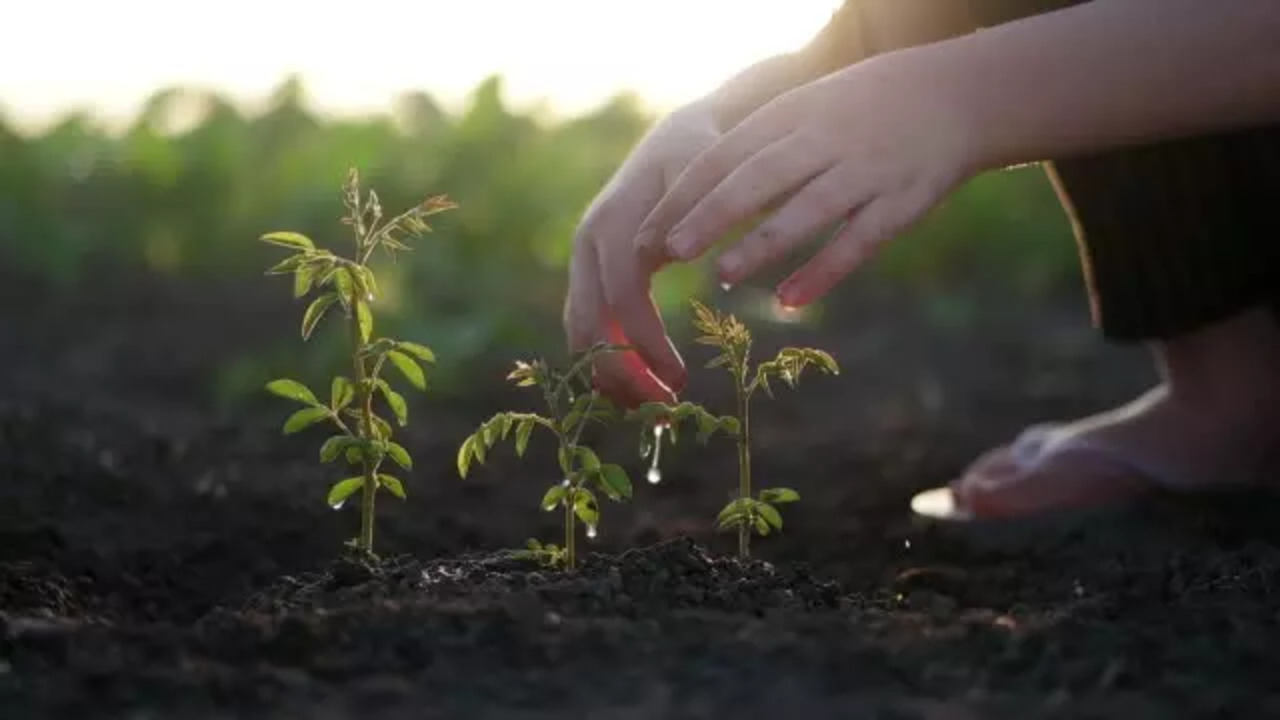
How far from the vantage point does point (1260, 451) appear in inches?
108

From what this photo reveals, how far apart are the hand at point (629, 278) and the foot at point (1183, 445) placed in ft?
2.65

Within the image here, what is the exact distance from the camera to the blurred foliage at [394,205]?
5598 millimetres

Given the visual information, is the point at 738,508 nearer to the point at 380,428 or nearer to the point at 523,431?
the point at 523,431

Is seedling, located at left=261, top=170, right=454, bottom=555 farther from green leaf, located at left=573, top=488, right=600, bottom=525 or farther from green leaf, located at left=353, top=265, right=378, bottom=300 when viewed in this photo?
green leaf, located at left=573, top=488, right=600, bottom=525

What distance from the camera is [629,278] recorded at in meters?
2.10

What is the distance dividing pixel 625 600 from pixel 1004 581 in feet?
2.21

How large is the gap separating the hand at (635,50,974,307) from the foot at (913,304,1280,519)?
100cm

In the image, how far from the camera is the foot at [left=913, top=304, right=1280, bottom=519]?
2756 mm

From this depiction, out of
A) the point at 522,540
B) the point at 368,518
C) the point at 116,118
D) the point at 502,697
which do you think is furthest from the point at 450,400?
the point at 116,118

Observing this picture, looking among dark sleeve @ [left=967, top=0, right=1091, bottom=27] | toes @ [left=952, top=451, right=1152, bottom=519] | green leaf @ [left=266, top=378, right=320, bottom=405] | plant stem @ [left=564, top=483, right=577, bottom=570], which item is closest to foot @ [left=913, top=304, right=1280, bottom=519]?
toes @ [left=952, top=451, right=1152, bottom=519]

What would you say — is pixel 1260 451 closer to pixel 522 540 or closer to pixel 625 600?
pixel 522 540

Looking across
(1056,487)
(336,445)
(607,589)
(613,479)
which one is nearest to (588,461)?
(613,479)

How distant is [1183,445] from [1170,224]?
12.4 inches

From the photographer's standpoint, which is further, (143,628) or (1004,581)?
(1004,581)
